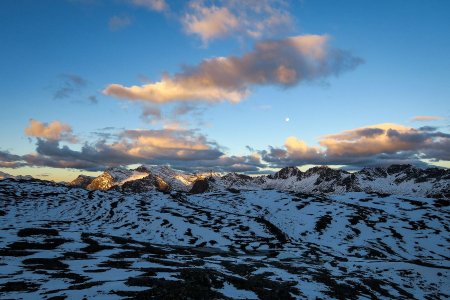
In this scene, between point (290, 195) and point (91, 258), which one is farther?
point (290, 195)

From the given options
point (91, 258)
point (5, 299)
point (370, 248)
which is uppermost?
point (5, 299)

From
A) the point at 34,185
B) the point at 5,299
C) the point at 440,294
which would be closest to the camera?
the point at 5,299

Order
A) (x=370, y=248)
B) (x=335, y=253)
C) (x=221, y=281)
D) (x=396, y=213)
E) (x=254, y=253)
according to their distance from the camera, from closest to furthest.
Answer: (x=221, y=281) → (x=254, y=253) → (x=335, y=253) → (x=370, y=248) → (x=396, y=213)

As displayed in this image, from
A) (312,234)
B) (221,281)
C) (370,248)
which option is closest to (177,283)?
(221,281)

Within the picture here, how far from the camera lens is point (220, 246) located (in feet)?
193

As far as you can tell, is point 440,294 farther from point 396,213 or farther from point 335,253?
point 396,213

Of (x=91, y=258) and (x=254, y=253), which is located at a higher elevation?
(x=91, y=258)

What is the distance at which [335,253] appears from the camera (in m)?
57.9

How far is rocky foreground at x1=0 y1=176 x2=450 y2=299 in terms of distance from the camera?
23438mm

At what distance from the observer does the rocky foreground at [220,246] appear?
23438 millimetres

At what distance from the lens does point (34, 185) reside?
129 m

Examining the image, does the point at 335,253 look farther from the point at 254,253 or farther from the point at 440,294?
the point at 440,294

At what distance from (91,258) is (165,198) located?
259ft

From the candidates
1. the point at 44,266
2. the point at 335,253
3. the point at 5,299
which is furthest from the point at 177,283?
the point at 335,253
